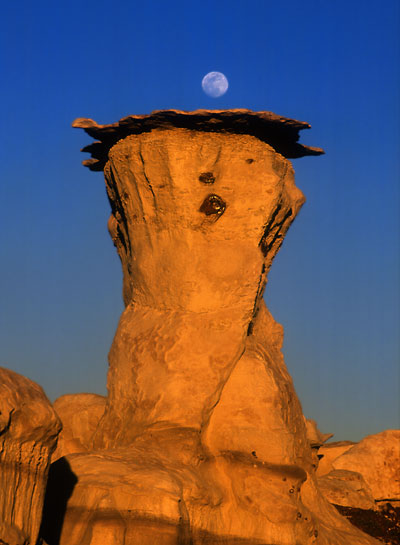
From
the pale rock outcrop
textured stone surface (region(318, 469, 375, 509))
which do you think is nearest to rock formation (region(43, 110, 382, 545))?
textured stone surface (region(318, 469, 375, 509))

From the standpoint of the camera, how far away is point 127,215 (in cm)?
1295

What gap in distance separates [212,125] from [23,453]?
579 cm

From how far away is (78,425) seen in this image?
13.4 metres

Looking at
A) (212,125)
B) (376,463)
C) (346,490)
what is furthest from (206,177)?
(376,463)

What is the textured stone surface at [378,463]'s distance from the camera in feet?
69.6

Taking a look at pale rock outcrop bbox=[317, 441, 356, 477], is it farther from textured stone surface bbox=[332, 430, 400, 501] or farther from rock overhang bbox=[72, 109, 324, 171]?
rock overhang bbox=[72, 109, 324, 171]

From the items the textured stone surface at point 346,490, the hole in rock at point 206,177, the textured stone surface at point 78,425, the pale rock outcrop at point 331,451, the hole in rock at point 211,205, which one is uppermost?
the hole in rock at point 206,177

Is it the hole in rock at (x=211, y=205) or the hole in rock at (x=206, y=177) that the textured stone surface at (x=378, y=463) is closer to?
the hole in rock at (x=211, y=205)

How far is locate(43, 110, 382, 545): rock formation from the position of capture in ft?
37.5

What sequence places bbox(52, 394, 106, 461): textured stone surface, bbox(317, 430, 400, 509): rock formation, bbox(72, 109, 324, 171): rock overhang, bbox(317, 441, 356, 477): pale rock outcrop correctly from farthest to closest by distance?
bbox(317, 441, 356, 477): pale rock outcrop, bbox(317, 430, 400, 509): rock formation, bbox(52, 394, 106, 461): textured stone surface, bbox(72, 109, 324, 171): rock overhang

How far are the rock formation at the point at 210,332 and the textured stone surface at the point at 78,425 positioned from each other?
723 mm

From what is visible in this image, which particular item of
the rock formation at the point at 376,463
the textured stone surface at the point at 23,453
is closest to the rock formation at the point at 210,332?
the textured stone surface at the point at 23,453

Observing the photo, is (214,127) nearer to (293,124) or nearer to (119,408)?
(293,124)

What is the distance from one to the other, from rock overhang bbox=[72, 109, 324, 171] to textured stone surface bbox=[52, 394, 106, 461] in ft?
12.8
